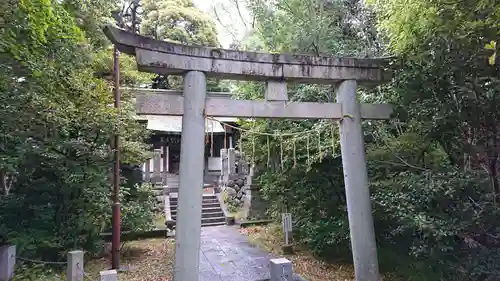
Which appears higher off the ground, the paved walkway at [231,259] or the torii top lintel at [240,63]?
the torii top lintel at [240,63]

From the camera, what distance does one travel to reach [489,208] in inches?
170

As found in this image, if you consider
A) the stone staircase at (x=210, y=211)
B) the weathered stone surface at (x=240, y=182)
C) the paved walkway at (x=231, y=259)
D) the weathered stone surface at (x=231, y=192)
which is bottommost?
the paved walkway at (x=231, y=259)

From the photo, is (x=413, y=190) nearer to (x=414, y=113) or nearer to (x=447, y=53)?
(x=414, y=113)

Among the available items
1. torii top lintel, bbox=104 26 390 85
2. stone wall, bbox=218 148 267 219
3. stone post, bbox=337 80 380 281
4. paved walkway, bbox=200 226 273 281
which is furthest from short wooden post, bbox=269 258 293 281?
stone wall, bbox=218 148 267 219

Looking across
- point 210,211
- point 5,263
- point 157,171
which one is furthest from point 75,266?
point 157,171

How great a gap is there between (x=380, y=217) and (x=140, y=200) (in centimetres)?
661

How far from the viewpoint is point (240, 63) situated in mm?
5234

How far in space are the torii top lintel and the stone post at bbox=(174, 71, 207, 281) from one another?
0.27 m

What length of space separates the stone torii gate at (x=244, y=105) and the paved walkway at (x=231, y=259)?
2.62 metres

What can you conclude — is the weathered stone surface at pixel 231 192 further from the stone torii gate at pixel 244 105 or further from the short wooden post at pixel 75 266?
the short wooden post at pixel 75 266

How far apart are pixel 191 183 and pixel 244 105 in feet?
5.07

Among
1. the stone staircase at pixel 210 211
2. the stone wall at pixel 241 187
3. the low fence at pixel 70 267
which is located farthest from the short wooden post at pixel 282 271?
the stone staircase at pixel 210 211

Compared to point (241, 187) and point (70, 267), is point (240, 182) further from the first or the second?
point (70, 267)

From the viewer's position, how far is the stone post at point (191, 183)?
471 centimetres
